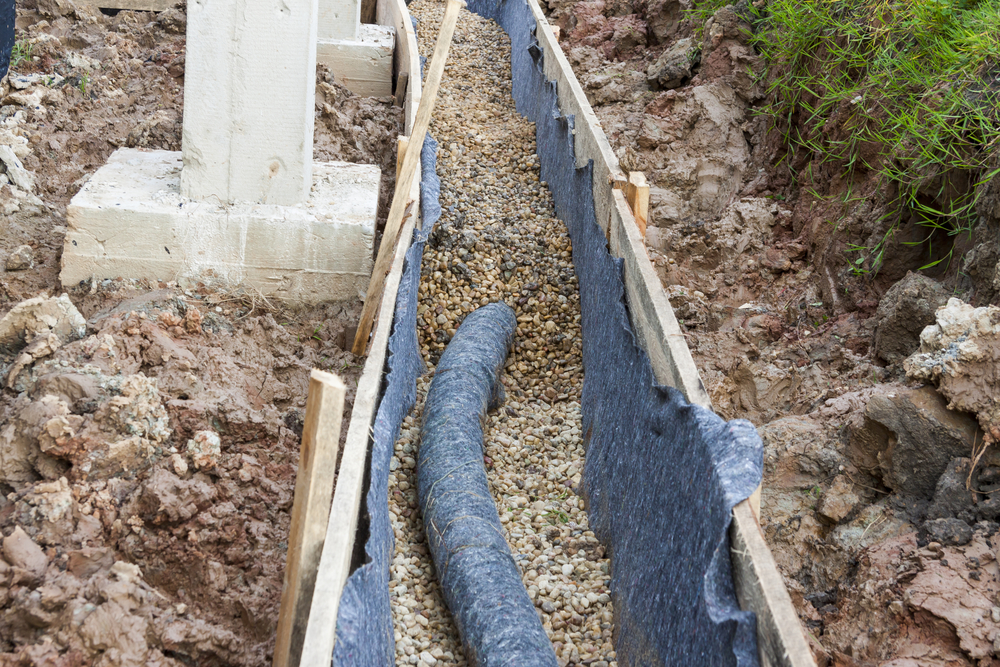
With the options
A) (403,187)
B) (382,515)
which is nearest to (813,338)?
(403,187)

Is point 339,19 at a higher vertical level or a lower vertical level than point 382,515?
higher

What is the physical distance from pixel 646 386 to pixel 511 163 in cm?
399

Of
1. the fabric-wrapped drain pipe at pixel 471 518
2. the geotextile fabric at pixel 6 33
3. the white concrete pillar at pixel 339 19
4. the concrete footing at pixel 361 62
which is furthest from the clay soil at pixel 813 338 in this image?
the geotextile fabric at pixel 6 33

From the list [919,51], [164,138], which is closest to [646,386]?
[919,51]

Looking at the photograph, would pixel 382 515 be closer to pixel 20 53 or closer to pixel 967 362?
pixel 967 362

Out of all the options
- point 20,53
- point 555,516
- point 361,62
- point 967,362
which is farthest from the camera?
point 361,62

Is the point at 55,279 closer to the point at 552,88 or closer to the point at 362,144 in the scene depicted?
the point at 362,144

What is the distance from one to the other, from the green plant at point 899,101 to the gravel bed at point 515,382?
1.85 meters

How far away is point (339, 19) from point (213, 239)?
361cm

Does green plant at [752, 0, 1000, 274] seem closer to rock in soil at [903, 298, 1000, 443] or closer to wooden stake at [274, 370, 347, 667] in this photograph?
rock in soil at [903, 298, 1000, 443]

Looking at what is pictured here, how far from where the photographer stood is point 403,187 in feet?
15.0

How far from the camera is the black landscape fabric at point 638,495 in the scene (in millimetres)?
2535

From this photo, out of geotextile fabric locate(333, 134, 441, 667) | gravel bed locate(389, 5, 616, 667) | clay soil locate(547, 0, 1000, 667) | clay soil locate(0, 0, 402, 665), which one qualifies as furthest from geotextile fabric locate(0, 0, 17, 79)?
clay soil locate(547, 0, 1000, 667)

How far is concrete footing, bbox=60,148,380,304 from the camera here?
4289 mm
